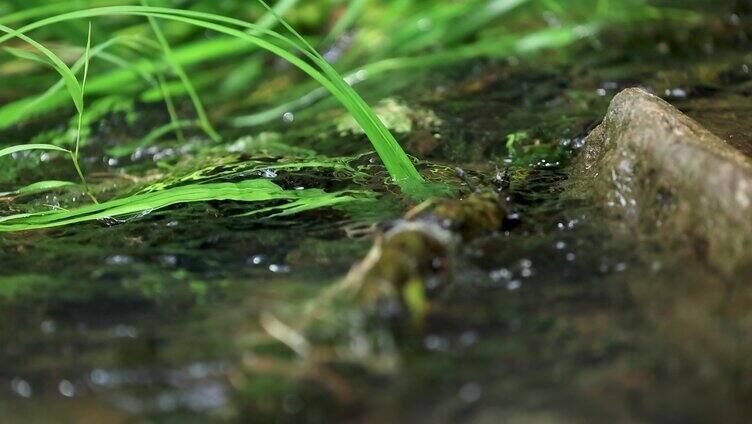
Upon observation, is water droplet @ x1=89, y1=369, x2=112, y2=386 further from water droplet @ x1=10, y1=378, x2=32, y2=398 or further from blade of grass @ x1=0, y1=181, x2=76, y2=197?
blade of grass @ x1=0, y1=181, x2=76, y2=197

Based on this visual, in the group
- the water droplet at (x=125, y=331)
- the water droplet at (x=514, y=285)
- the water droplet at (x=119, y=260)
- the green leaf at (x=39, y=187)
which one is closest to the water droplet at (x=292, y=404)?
the water droplet at (x=125, y=331)

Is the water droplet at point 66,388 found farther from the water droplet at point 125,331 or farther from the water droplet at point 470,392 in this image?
the water droplet at point 470,392

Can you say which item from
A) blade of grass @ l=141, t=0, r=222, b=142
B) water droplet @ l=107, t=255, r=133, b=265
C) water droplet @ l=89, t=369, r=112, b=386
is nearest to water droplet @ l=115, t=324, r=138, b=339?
water droplet @ l=89, t=369, r=112, b=386

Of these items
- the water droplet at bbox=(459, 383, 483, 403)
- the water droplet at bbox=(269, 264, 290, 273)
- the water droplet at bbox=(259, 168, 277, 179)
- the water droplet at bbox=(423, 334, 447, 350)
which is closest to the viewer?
the water droplet at bbox=(459, 383, 483, 403)

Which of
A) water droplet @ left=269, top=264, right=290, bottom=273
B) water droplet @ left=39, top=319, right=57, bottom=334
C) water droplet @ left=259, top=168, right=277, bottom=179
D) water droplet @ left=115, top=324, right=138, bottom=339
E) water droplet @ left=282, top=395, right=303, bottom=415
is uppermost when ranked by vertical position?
water droplet @ left=282, top=395, right=303, bottom=415

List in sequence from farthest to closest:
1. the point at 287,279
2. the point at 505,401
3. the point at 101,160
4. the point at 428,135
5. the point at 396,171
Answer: the point at 101,160 → the point at 428,135 → the point at 396,171 → the point at 287,279 → the point at 505,401

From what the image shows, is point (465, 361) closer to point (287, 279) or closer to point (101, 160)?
point (287, 279)

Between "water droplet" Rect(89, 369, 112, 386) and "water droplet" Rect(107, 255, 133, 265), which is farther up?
"water droplet" Rect(89, 369, 112, 386)

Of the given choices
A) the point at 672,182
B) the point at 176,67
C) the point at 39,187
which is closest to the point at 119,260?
the point at 39,187

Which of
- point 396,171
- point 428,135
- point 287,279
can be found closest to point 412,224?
point 287,279
